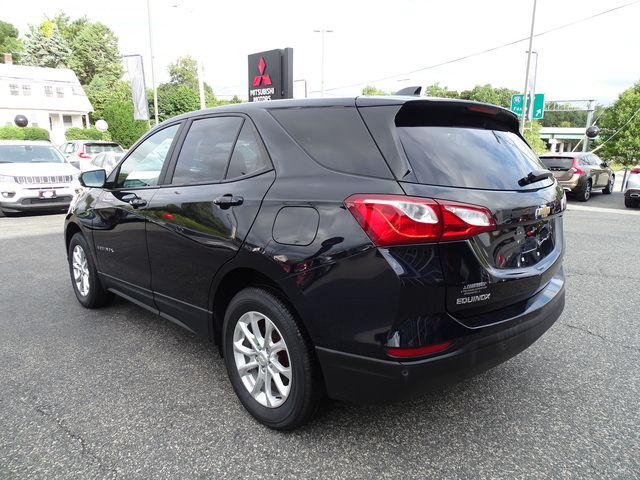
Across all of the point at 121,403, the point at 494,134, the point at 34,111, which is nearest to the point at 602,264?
the point at 494,134

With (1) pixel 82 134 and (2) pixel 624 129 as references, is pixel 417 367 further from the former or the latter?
(1) pixel 82 134

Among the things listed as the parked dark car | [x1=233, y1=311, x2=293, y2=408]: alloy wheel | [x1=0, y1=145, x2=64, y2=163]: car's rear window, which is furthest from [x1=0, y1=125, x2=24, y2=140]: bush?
[x1=233, y1=311, x2=293, y2=408]: alloy wheel

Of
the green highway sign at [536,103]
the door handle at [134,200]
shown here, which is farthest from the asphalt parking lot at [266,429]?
the green highway sign at [536,103]

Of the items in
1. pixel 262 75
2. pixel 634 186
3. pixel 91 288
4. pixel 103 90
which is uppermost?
pixel 103 90

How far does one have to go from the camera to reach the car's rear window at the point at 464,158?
6.98ft

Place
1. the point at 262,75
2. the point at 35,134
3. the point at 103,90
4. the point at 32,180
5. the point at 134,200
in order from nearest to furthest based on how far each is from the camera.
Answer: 1. the point at 134,200
2. the point at 32,180
3. the point at 262,75
4. the point at 35,134
5. the point at 103,90

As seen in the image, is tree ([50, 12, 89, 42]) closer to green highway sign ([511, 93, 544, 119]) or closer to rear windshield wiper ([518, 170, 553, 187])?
green highway sign ([511, 93, 544, 119])

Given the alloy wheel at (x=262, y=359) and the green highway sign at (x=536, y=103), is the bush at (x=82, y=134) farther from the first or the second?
the alloy wheel at (x=262, y=359)

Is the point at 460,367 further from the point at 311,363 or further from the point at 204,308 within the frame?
the point at 204,308

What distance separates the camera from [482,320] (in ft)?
6.98

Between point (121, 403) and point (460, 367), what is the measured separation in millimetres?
1985

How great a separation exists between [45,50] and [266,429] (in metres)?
75.7

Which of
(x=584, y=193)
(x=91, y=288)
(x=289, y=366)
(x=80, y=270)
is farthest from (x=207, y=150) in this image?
(x=584, y=193)

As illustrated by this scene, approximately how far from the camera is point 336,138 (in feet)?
7.64
